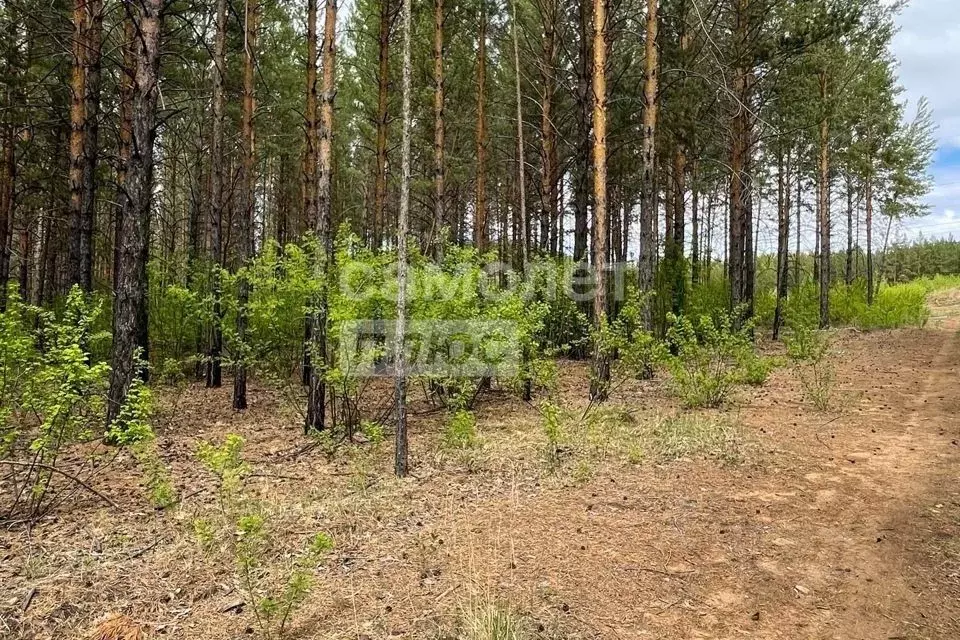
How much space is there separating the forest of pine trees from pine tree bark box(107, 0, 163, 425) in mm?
25

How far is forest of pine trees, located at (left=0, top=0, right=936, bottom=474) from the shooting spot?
620 centimetres

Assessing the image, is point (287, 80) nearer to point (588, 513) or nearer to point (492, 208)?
point (492, 208)

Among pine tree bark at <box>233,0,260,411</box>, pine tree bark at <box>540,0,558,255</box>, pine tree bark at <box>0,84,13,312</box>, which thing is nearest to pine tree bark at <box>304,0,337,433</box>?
pine tree bark at <box>233,0,260,411</box>

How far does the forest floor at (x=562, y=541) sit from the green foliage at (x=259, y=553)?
0.32 feet

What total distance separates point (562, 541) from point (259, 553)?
2024 millimetres

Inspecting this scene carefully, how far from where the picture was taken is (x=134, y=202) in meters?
5.68

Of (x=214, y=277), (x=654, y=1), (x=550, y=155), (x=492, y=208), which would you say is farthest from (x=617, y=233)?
(x=214, y=277)

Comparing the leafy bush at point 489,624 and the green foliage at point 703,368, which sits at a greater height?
the green foliage at point 703,368

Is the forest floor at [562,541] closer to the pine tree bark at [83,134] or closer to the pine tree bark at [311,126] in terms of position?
the pine tree bark at [311,126]

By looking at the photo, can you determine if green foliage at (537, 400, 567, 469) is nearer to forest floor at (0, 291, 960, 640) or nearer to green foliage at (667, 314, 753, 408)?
forest floor at (0, 291, 960, 640)

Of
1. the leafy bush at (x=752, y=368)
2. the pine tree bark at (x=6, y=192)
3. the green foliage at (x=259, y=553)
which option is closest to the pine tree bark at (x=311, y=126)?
the green foliage at (x=259, y=553)

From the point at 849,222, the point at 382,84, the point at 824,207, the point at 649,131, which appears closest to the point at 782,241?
the point at 824,207

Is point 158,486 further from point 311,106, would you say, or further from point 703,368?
point 703,368

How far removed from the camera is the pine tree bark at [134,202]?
5551mm
